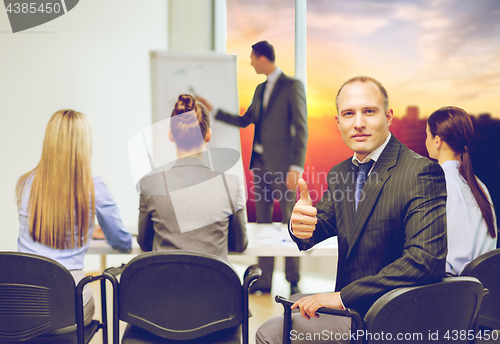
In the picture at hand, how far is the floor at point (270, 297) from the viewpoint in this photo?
2.36m

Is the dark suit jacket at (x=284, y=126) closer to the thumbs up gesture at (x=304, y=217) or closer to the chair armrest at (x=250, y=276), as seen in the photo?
the chair armrest at (x=250, y=276)

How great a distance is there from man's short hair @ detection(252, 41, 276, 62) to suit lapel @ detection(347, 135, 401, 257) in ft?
6.97

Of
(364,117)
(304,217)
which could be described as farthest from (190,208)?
(364,117)

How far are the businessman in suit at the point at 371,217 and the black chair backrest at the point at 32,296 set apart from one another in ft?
2.37

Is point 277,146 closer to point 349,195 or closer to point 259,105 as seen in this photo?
point 259,105

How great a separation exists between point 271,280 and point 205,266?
1.81 m

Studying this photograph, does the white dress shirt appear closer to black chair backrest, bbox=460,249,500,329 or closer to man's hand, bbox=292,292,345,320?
black chair backrest, bbox=460,249,500,329

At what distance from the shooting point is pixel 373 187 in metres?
1.17

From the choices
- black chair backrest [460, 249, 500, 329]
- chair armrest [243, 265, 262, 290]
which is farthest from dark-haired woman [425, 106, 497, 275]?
chair armrest [243, 265, 262, 290]

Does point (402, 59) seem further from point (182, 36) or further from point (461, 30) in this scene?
point (182, 36)

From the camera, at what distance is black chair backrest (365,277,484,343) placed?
920 mm

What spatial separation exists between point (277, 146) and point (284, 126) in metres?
0.18

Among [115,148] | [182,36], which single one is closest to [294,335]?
[115,148]

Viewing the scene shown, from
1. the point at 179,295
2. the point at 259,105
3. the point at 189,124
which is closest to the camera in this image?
the point at 179,295
